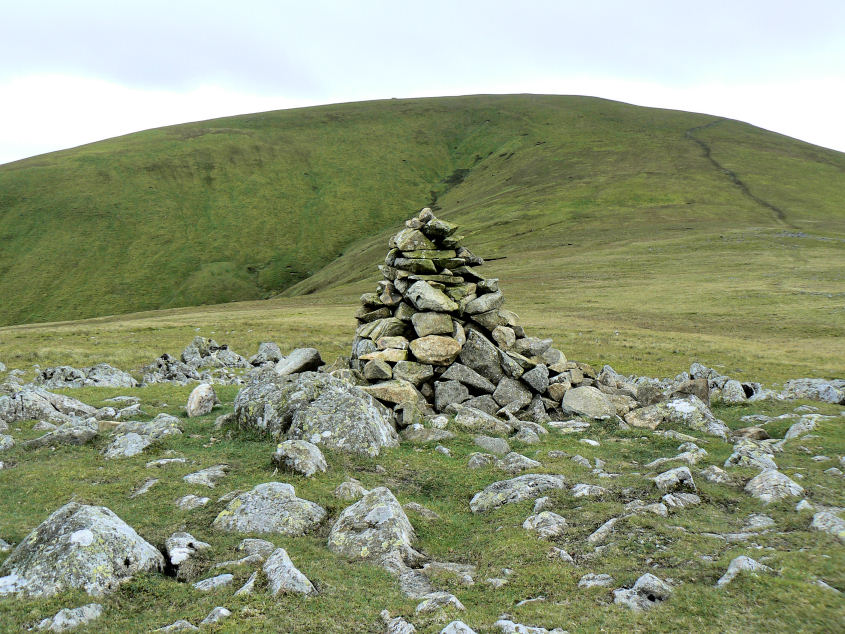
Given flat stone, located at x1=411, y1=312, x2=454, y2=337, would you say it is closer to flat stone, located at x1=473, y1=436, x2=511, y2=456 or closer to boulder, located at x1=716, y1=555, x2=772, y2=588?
flat stone, located at x1=473, y1=436, x2=511, y2=456

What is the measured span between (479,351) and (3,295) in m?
166

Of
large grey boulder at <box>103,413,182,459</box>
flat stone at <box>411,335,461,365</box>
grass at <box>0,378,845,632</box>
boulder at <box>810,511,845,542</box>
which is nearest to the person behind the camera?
grass at <box>0,378,845,632</box>

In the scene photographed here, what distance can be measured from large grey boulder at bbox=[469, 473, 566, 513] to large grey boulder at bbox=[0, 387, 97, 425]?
1830 cm

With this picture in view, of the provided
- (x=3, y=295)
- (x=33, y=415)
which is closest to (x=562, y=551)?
(x=33, y=415)

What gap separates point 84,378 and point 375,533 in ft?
109

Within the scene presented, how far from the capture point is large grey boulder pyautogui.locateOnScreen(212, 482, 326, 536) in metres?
12.6

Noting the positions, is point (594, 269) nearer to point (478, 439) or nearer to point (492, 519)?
point (478, 439)

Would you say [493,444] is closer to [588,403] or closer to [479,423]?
[479,423]

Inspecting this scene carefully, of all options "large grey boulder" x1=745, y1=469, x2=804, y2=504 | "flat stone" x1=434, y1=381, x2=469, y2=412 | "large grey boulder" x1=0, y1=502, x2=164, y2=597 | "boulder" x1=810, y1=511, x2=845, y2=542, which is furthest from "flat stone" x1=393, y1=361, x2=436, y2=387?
"boulder" x1=810, y1=511, x2=845, y2=542

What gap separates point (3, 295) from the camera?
14612 cm

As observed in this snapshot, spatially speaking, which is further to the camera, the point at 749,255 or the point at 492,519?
the point at 749,255

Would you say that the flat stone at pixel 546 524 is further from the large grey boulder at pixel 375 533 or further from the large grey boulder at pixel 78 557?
the large grey boulder at pixel 78 557

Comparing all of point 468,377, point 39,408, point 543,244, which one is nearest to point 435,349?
point 468,377

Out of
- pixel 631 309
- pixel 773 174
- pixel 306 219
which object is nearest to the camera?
pixel 631 309
